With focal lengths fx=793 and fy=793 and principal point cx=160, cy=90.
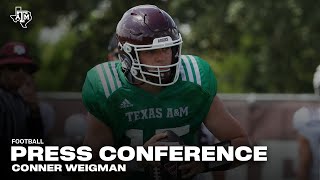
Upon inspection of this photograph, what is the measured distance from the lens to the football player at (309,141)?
2451 millimetres

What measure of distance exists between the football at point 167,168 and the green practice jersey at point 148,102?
0.02 m

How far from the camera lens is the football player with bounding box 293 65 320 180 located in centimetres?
245

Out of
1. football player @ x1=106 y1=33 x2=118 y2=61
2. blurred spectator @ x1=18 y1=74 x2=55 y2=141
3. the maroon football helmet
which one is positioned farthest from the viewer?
blurred spectator @ x1=18 y1=74 x2=55 y2=141

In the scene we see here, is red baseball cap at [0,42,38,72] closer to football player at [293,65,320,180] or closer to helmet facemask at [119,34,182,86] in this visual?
helmet facemask at [119,34,182,86]

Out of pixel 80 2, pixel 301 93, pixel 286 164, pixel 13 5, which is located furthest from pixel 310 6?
pixel 13 5

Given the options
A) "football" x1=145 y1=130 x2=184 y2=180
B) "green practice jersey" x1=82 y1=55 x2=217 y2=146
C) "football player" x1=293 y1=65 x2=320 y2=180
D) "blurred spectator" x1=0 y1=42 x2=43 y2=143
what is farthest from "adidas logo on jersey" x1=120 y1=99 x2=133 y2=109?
"football player" x1=293 y1=65 x2=320 y2=180

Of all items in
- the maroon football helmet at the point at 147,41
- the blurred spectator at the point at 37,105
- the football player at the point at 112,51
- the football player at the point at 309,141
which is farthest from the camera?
the football player at the point at 309,141

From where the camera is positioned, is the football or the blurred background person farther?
the blurred background person

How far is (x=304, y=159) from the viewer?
2.49 metres

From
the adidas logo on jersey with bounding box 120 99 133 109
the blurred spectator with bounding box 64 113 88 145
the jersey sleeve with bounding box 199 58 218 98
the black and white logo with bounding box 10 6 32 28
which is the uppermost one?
the black and white logo with bounding box 10 6 32 28

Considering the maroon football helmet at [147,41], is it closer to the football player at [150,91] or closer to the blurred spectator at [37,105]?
the football player at [150,91]

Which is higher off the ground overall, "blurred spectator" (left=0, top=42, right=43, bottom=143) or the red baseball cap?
the red baseball cap

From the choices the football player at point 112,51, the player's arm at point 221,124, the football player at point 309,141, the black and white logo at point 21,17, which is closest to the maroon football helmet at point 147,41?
the player's arm at point 221,124

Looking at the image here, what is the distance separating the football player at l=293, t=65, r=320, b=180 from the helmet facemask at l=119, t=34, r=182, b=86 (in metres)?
0.78
